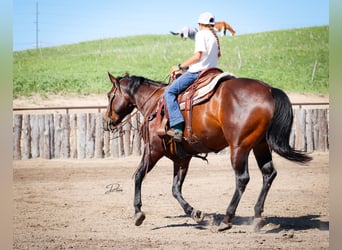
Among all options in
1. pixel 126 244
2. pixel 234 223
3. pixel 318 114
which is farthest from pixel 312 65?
pixel 126 244

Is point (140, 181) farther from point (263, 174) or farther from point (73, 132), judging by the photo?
point (73, 132)

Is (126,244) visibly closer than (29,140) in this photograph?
Yes

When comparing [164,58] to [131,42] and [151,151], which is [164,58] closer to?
[131,42]

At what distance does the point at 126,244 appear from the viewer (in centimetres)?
684

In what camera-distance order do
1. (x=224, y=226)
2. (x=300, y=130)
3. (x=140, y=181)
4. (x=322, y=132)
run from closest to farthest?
(x=224, y=226)
(x=140, y=181)
(x=322, y=132)
(x=300, y=130)

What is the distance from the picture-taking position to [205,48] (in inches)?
280

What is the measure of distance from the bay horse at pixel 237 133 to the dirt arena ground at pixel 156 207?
287 mm

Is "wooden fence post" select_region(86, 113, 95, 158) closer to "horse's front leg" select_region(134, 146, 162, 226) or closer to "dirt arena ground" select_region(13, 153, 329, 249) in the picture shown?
"dirt arena ground" select_region(13, 153, 329, 249)

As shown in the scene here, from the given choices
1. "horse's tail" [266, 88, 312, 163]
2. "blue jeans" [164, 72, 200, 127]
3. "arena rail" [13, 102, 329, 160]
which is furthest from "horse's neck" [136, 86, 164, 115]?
"arena rail" [13, 102, 329, 160]

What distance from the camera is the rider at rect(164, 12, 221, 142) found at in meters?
7.11

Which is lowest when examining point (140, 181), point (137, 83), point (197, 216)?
point (197, 216)

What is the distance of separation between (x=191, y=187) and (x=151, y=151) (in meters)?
2.19

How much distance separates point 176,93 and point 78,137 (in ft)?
15.2

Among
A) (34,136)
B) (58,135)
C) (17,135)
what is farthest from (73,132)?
(17,135)
